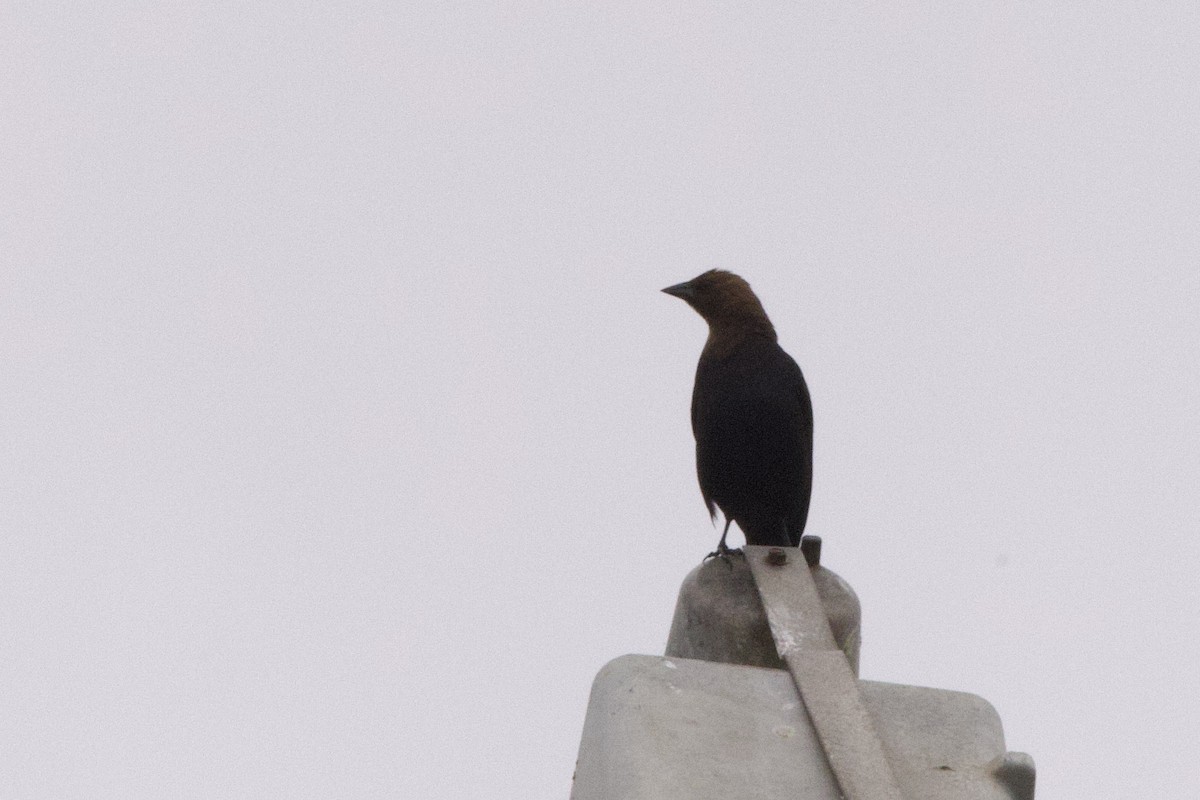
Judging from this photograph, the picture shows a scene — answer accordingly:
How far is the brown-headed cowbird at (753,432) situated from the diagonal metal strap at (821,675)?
198 cm

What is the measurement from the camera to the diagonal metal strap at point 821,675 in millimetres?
1780

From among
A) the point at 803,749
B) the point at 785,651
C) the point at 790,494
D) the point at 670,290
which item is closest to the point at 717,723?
the point at 803,749

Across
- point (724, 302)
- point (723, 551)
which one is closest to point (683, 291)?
point (724, 302)

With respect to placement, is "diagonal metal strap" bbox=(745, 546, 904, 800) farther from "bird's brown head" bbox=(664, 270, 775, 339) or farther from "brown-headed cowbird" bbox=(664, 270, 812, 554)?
"bird's brown head" bbox=(664, 270, 775, 339)

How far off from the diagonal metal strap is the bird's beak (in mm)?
2349

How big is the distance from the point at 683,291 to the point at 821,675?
112 inches

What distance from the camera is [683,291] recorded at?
188 inches

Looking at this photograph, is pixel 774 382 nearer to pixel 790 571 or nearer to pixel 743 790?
pixel 790 571

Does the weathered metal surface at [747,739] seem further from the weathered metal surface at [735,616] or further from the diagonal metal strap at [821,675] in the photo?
the weathered metal surface at [735,616]

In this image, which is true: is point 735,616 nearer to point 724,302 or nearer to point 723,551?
point 723,551

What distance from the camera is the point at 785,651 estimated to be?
2.08 meters

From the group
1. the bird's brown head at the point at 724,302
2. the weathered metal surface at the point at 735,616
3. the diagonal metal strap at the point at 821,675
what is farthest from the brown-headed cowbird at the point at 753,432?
the diagonal metal strap at the point at 821,675

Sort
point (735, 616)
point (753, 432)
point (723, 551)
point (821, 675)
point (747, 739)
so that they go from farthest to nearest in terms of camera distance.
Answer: point (753, 432) < point (723, 551) < point (735, 616) < point (821, 675) < point (747, 739)

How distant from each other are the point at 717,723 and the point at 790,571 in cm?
55
